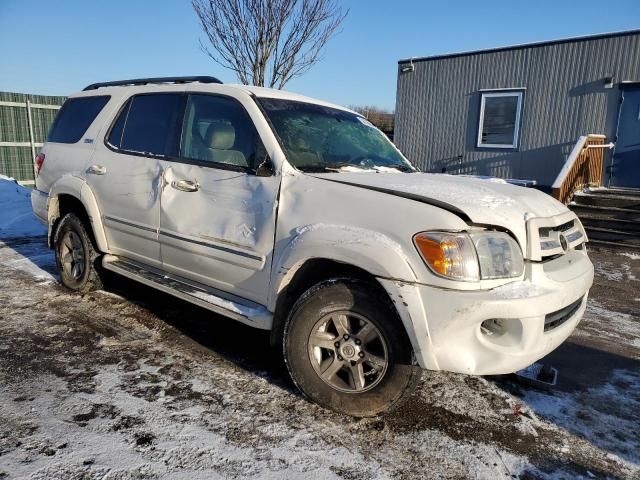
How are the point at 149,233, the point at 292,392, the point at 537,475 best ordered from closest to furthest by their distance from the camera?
1. the point at 537,475
2. the point at 292,392
3. the point at 149,233

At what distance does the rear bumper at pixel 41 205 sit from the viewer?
195 inches

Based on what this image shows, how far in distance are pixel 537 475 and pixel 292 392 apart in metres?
1.45

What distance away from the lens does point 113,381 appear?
3.11 metres

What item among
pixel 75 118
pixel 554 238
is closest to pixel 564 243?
pixel 554 238

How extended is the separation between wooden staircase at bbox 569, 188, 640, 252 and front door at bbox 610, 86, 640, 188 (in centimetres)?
116

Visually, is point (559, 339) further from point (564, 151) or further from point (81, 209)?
point (564, 151)

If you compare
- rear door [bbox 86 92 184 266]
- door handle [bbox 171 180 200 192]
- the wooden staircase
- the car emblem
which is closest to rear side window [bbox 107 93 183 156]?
rear door [bbox 86 92 184 266]

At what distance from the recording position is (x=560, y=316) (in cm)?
267

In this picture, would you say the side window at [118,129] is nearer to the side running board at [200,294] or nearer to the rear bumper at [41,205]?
the side running board at [200,294]

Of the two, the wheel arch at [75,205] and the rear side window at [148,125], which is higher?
the rear side window at [148,125]

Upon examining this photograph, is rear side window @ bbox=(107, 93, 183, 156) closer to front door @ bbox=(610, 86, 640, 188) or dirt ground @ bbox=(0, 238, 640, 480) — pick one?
dirt ground @ bbox=(0, 238, 640, 480)

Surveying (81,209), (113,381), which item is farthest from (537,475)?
(81,209)

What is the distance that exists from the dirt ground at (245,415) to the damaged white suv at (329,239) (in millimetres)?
319

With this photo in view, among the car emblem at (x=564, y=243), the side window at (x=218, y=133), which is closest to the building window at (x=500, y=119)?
the car emblem at (x=564, y=243)
